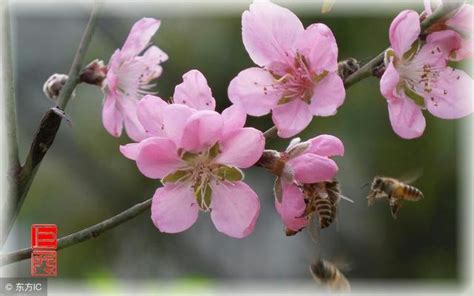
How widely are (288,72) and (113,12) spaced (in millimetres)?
2216

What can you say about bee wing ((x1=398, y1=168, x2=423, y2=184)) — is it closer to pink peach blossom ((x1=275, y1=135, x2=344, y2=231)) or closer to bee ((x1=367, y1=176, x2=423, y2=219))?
bee ((x1=367, y1=176, x2=423, y2=219))

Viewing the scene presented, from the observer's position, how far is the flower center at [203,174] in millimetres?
883

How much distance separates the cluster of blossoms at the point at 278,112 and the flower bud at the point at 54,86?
0.67 ft

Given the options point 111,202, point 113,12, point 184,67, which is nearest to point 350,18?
point 184,67

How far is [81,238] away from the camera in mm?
835

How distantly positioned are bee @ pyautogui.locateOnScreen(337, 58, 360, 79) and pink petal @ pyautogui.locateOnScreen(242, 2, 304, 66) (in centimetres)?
7

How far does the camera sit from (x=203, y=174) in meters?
0.92

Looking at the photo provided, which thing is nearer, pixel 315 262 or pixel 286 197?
pixel 286 197

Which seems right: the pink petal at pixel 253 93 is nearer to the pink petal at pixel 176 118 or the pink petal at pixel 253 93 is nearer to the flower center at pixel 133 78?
the pink petal at pixel 176 118

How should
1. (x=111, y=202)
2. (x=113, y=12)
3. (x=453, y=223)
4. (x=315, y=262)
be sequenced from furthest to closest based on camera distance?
(x=453, y=223), (x=111, y=202), (x=113, y=12), (x=315, y=262)

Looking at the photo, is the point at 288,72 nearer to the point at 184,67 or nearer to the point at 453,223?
the point at 184,67

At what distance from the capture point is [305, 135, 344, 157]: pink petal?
33.5 inches

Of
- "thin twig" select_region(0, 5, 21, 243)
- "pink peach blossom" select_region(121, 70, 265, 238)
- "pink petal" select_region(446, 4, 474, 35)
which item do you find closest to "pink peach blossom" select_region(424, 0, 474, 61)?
"pink petal" select_region(446, 4, 474, 35)

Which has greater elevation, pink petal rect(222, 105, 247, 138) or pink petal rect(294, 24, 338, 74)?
pink petal rect(294, 24, 338, 74)
